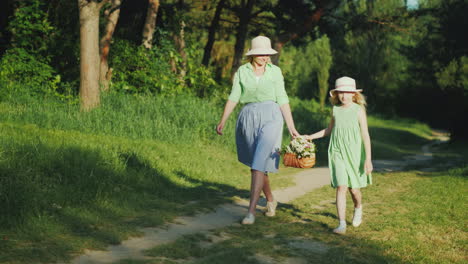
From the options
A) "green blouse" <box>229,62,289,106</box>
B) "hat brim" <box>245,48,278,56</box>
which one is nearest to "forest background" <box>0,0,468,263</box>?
"green blouse" <box>229,62,289,106</box>

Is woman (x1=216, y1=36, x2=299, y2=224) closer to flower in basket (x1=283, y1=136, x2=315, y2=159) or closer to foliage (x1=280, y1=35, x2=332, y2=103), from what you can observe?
flower in basket (x1=283, y1=136, x2=315, y2=159)

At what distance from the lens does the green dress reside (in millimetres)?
6906

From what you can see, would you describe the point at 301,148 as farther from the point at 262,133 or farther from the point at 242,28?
the point at 242,28

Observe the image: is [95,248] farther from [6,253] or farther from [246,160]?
[246,160]

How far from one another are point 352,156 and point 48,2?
1286 centimetres

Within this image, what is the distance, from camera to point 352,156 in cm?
692

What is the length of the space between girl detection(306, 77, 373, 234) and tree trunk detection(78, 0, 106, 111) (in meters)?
7.31

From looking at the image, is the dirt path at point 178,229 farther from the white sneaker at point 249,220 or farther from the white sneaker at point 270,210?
the white sneaker at point 270,210

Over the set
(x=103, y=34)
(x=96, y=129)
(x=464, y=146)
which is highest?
(x=103, y=34)

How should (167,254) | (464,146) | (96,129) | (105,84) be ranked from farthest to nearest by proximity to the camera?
(464,146), (105,84), (96,129), (167,254)

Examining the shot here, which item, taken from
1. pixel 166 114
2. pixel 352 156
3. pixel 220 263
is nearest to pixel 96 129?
pixel 166 114

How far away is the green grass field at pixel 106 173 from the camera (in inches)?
233

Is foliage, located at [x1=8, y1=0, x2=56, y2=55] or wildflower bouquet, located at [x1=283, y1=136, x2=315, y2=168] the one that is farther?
foliage, located at [x1=8, y1=0, x2=56, y2=55]

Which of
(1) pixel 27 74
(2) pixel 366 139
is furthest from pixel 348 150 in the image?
(1) pixel 27 74
